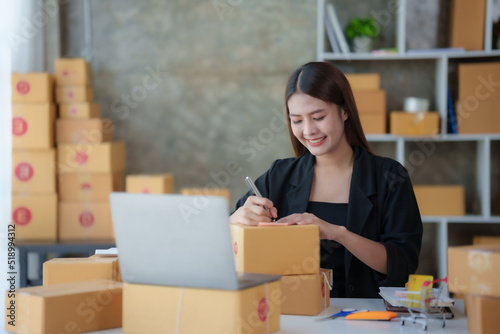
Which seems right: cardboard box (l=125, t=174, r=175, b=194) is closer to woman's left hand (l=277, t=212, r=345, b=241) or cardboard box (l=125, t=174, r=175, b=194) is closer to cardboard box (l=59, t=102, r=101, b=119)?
cardboard box (l=59, t=102, r=101, b=119)

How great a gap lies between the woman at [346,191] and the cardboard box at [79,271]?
0.61m

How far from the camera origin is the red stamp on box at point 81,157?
3.95m

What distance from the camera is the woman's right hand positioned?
1.83 metres

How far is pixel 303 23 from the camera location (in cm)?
432

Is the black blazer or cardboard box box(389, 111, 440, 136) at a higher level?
cardboard box box(389, 111, 440, 136)

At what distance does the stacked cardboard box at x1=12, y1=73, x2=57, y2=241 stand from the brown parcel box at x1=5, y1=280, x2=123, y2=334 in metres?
2.47

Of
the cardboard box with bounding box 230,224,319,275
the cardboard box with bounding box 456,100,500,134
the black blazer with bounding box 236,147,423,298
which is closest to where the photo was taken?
the cardboard box with bounding box 230,224,319,275

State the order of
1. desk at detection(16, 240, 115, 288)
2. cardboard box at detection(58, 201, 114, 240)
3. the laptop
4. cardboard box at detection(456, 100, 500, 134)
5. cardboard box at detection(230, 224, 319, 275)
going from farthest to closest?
cardboard box at detection(58, 201, 114, 240) → cardboard box at detection(456, 100, 500, 134) → desk at detection(16, 240, 115, 288) → cardboard box at detection(230, 224, 319, 275) → the laptop

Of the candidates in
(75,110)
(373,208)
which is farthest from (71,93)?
(373,208)

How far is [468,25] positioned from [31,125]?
268 cm

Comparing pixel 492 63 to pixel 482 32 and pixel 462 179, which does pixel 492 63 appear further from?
pixel 462 179

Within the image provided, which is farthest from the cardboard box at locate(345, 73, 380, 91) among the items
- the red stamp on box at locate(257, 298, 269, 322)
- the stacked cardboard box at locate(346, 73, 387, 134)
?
the red stamp on box at locate(257, 298, 269, 322)

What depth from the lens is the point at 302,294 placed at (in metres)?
1.58

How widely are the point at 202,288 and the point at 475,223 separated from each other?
10.7 ft
